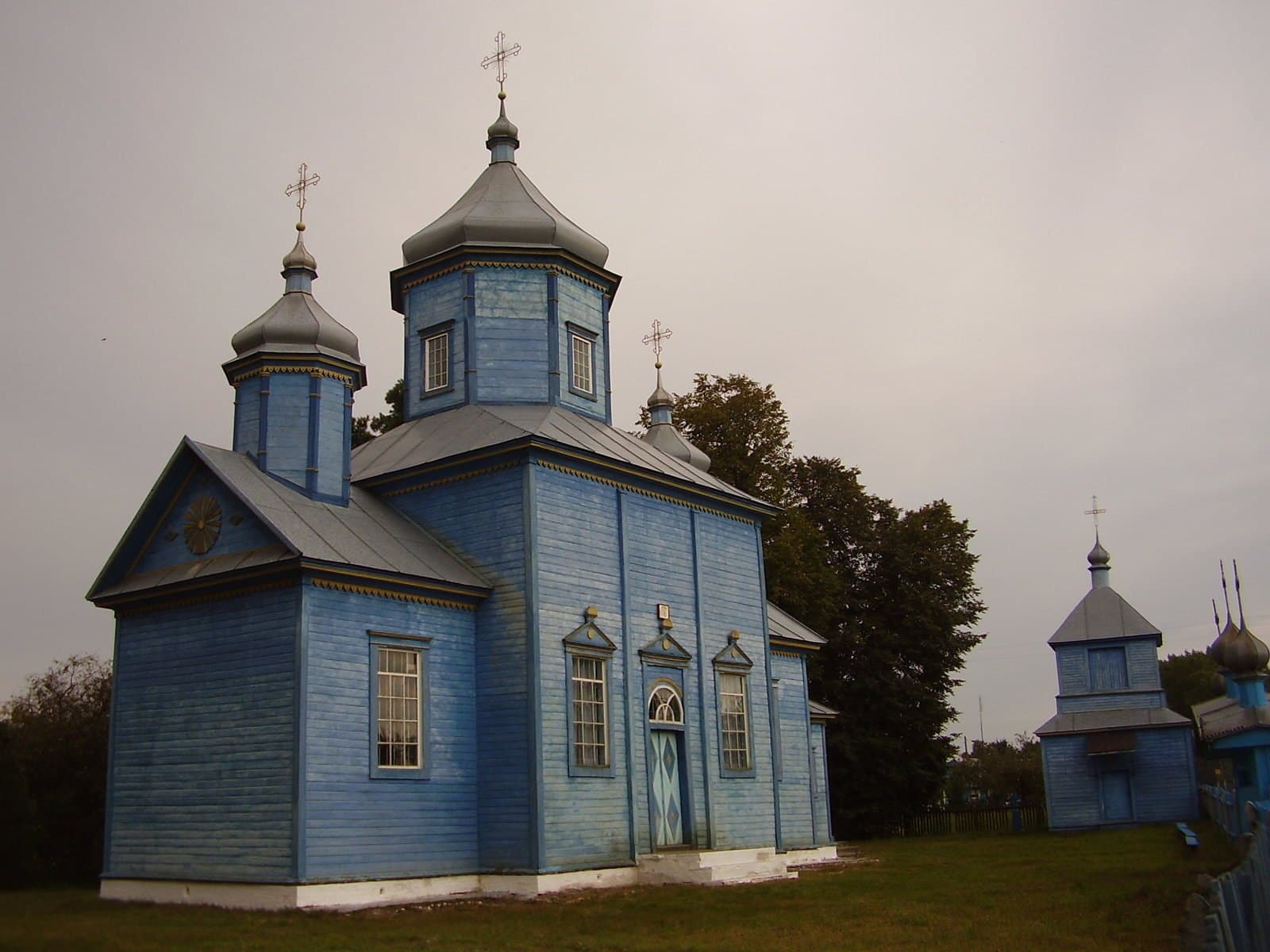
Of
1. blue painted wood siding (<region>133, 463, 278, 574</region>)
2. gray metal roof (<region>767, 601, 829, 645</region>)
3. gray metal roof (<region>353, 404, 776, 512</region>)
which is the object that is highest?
gray metal roof (<region>353, 404, 776, 512</region>)

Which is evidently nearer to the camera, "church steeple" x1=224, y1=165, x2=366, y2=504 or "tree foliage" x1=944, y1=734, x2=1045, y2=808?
"church steeple" x1=224, y1=165, x2=366, y2=504

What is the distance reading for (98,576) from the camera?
19.2m

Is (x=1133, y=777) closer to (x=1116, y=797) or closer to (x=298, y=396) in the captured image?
(x=1116, y=797)

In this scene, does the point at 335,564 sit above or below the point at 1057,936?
above

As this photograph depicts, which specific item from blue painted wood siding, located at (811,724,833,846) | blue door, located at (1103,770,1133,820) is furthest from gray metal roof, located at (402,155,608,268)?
blue door, located at (1103,770,1133,820)

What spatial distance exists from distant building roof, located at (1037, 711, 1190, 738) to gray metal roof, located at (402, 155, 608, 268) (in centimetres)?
2229

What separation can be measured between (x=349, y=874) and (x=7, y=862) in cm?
879

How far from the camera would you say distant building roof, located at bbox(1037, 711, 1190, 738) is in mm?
36469

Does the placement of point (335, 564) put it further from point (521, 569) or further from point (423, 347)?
point (423, 347)

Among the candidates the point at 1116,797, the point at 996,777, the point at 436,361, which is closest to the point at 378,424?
the point at 436,361

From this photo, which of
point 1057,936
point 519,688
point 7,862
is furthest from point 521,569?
point 7,862

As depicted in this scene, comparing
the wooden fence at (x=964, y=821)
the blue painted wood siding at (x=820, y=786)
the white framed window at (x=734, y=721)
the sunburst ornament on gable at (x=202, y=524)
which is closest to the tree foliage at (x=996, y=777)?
the wooden fence at (x=964, y=821)

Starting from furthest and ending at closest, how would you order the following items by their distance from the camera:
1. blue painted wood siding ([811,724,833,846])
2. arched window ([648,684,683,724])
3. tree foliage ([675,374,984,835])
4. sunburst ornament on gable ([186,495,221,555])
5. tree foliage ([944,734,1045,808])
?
tree foliage ([944,734,1045,808]), tree foliage ([675,374,984,835]), blue painted wood siding ([811,724,833,846]), arched window ([648,684,683,724]), sunburst ornament on gable ([186,495,221,555])

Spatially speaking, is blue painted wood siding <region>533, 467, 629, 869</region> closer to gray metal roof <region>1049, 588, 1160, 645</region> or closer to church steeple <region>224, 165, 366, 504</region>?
church steeple <region>224, 165, 366, 504</region>
